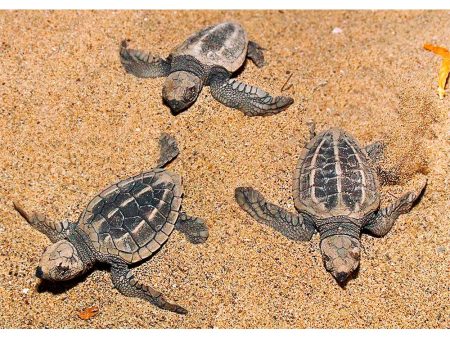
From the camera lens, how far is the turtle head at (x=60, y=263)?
10.6 ft

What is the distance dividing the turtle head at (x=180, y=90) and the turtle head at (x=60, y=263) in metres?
1.30

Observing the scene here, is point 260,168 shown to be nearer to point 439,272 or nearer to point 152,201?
point 152,201

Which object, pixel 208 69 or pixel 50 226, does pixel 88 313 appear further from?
pixel 208 69

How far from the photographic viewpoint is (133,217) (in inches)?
138

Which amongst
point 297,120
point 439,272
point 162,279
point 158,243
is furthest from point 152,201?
point 439,272

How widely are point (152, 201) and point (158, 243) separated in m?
0.27

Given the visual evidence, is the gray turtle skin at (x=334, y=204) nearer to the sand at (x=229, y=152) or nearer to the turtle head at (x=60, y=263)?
the sand at (x=229, y=152)

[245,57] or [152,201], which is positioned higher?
[245,57]

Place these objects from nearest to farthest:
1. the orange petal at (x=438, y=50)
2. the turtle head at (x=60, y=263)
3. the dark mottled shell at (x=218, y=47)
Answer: the turtle head at (x=60, y=263) < the dark mottled shell at (x=218, y=47) < the orange petal at (x=438, y=50)

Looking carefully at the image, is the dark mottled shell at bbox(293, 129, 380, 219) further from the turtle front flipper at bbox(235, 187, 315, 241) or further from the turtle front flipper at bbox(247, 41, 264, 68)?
the turtle front flipper at bbox(247, 41, 264, 68)

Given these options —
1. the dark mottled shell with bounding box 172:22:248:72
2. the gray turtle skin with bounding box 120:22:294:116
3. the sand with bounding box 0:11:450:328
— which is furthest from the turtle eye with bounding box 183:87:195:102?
the dark mottled shell with bounding box 172:22:248:72

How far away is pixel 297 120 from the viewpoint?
419 cm

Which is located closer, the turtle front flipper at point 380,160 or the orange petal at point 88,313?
the orange petal at point 88,313

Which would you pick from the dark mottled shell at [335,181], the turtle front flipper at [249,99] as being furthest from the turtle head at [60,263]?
the turtle front flipper at [249,99]
